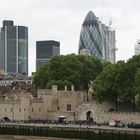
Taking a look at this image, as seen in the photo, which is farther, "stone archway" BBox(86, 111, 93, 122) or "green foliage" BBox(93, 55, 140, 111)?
"stone archway" BBox(86, 111, 93, 122)

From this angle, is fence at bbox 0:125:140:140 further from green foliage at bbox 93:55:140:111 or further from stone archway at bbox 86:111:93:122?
green foliage at bbox 93:55:140:111

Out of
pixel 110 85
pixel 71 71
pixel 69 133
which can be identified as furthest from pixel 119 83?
pixel 71 71

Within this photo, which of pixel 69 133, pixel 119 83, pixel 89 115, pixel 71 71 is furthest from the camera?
pixel 71 71

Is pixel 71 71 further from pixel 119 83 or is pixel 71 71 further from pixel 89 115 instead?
pixel 119 83

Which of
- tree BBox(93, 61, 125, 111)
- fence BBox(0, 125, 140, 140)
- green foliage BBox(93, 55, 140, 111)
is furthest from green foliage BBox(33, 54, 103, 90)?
fence BBox(0, 125, 140, 140)

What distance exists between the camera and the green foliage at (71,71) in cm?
12481

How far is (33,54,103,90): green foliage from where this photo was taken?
409 feet

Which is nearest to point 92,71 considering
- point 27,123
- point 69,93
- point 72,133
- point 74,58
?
point 74,58

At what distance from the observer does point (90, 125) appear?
84875 millimetres

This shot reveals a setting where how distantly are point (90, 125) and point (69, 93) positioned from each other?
1884 centimetres

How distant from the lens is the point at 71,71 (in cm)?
12619

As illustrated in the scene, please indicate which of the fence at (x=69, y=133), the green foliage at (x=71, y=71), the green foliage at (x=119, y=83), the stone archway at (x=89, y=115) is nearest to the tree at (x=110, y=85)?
the green foliage at (x=119, y=83)

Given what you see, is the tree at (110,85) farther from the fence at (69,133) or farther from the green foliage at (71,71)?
the green foliage at (71,71)

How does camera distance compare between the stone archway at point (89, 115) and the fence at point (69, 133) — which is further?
the stone archway at point (89, 115)
